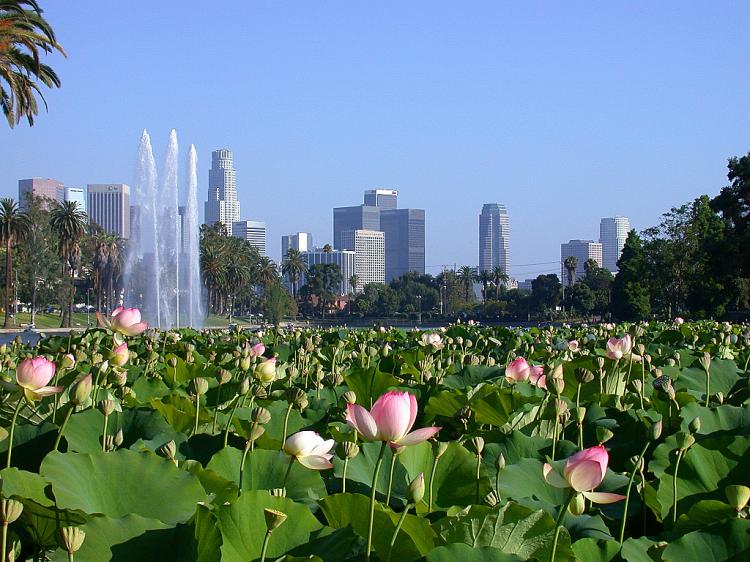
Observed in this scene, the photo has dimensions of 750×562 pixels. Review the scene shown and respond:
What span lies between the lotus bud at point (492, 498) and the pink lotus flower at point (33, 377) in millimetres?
1050

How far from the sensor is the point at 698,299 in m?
48.2

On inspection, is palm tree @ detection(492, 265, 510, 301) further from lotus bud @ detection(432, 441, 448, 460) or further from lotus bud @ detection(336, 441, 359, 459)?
lotus bud @ detection(336, 441, 359, 459)

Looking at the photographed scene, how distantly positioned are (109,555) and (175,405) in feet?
4.83

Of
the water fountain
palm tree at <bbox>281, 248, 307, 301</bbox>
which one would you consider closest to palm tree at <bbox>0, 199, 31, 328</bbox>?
the water fountain

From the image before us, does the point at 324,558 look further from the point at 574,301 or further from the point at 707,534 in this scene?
the point at 574,301

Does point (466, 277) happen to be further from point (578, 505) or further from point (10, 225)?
point (578, 505)

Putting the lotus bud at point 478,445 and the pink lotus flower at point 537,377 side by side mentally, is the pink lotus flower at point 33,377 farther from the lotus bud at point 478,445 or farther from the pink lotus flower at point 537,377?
the pink lotus flower at point 537,377

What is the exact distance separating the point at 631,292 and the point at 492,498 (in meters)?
61.4

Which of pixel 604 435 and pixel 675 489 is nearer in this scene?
pixel 675 489

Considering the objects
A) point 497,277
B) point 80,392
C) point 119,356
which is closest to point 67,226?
point 119,356

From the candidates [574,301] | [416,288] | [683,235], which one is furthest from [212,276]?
[416,288]

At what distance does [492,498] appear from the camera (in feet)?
5.72

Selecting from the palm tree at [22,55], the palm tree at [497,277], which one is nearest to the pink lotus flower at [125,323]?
the palm tree at [22,55]

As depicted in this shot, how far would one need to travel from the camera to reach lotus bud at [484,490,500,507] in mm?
1717
